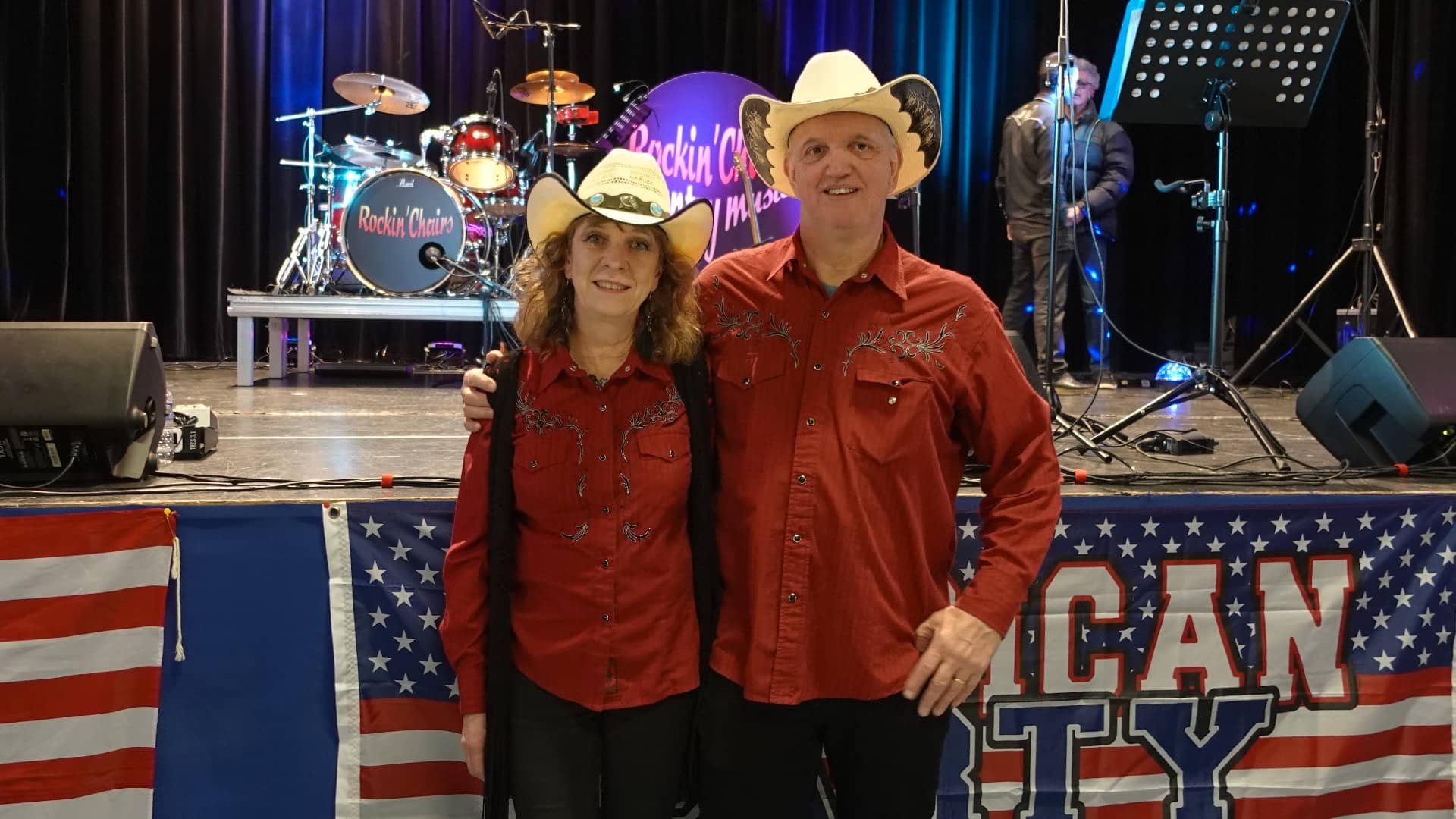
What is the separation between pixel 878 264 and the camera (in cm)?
160

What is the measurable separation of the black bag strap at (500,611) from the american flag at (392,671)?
627 millimetres

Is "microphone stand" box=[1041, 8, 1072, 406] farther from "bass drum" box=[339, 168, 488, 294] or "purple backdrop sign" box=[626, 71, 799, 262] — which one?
"bass drum" box=[339, 168, 488, 294]

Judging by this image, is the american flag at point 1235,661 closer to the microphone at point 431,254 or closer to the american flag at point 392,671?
the american flag at point 392,671

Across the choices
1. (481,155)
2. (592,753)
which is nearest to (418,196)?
(481,155)

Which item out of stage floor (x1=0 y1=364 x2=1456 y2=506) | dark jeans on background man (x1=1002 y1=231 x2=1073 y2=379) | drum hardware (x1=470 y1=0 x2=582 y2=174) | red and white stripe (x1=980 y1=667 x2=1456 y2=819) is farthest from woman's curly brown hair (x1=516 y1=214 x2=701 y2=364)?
dark jeans on background man (x1=1002 y1=231 x2=1073 y2=379)

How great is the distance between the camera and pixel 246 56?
22.9 feet

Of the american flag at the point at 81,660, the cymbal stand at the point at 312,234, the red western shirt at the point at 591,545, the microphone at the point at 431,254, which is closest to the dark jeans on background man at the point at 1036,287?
Answer: the microphone at the point at 431,254

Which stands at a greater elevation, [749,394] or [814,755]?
[749,394]

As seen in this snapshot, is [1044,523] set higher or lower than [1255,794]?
higher

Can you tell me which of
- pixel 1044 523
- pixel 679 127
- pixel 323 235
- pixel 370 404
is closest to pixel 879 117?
pixel 1044 523

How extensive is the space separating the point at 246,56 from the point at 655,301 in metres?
6.75

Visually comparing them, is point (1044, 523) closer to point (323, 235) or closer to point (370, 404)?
point (370, 404)

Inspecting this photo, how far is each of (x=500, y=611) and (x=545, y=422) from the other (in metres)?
0.33

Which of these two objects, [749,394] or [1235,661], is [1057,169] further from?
[749,394]
